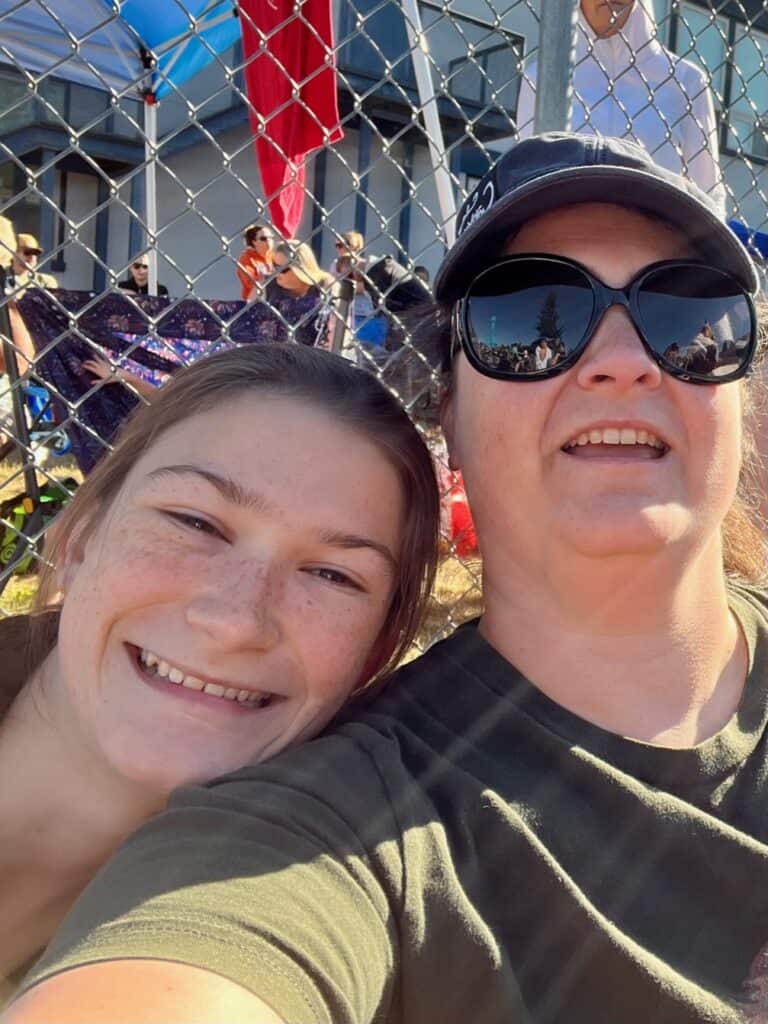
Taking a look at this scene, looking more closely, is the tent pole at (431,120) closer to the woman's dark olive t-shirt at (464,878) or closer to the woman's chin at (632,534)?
the woman's chin at (632,534)

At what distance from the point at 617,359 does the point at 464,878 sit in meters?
0.74

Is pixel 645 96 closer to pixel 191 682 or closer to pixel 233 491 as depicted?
pixel 233 491

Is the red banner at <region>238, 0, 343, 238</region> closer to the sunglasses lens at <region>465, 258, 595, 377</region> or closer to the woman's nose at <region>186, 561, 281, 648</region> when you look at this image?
the sunglasses lens at <region>465, 258, 595, 377</region>

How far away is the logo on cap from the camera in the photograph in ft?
4.78

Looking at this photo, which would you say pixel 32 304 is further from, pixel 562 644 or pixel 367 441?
pixel 562 644

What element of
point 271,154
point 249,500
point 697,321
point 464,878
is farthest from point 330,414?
point 271,154

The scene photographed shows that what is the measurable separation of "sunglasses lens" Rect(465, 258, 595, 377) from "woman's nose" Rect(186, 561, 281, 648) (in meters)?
0.48

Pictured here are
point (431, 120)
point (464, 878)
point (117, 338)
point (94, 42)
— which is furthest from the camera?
point (94, 42)

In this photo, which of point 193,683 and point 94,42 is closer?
point 193,683

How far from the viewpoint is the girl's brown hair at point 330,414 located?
4.79 feet

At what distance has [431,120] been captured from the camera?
3330mm

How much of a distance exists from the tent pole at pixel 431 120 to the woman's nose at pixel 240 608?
5.71 ft

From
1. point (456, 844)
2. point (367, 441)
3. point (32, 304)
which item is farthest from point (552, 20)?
point (32, 304)

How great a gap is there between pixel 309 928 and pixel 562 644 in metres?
0.64
